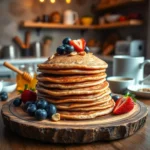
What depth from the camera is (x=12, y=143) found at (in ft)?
2.23

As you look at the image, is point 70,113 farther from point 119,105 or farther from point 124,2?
point 124,2

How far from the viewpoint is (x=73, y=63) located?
2.63 ft

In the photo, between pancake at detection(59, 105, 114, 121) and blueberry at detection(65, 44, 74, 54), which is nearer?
pancake at detection(59, 105, 114, 121)

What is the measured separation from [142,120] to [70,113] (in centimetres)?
22

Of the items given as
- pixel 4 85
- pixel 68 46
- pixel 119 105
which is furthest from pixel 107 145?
pixel 4 85

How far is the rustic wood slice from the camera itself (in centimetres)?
67

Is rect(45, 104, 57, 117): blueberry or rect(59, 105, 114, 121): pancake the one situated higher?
rect(45, 104, 57, 117): blueberry

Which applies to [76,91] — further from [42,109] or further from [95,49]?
[95,49]

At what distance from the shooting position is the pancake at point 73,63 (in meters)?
0.79

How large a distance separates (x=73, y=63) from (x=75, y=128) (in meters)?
0.22

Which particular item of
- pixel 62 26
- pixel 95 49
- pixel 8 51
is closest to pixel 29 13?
pixel 62 26

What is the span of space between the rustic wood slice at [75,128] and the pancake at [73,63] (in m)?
0.17

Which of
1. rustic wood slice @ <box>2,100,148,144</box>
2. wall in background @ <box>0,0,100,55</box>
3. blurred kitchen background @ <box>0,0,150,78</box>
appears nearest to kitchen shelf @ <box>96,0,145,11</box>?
blurred kitchen background @ <box>0,0,150,78</box>

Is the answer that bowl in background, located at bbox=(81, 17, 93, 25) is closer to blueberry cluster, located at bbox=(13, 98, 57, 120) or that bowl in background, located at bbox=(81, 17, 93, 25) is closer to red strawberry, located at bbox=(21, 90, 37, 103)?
red strawberry, located at bbox=(21, 90, 37, 103)
